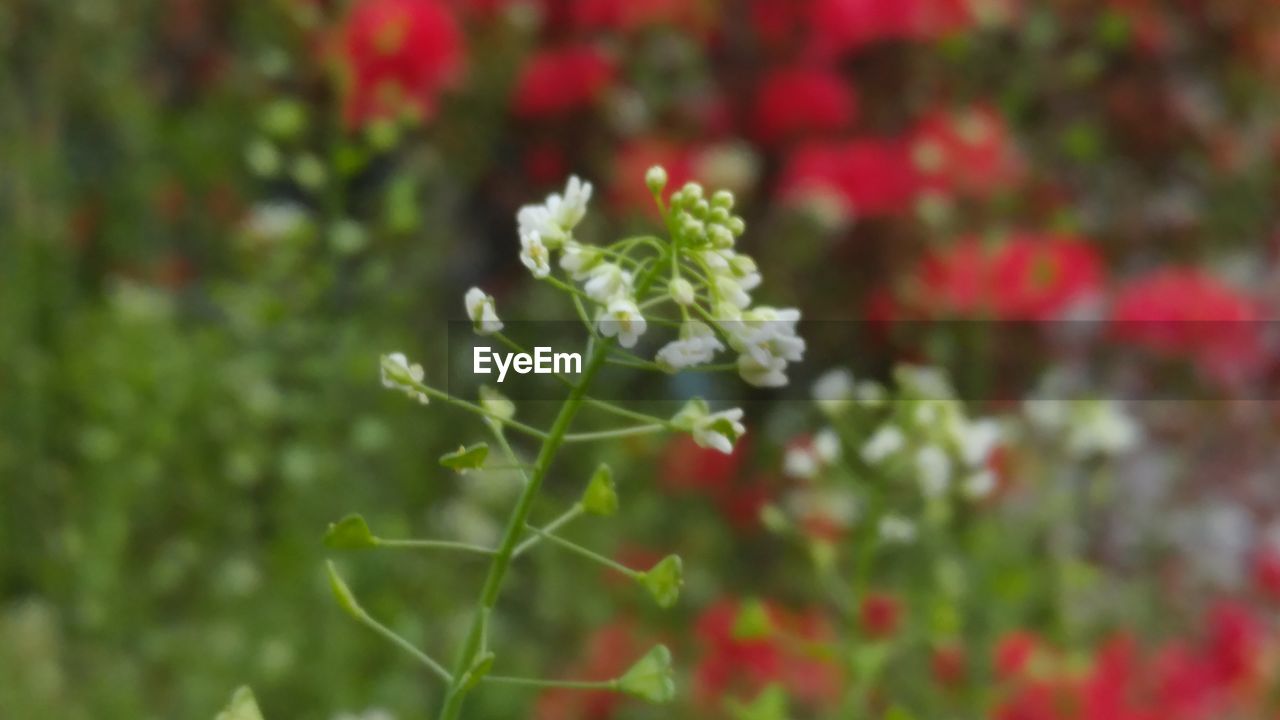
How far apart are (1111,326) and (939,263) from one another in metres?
0.35

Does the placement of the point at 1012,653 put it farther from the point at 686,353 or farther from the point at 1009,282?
the point at 686,353

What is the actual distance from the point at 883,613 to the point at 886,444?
1144mm

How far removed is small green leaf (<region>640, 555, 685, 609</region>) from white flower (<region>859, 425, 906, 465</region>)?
41 cm

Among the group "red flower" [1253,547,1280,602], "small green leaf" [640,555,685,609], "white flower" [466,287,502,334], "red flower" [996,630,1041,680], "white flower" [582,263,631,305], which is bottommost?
"small green leaf" [640,555,685,609]

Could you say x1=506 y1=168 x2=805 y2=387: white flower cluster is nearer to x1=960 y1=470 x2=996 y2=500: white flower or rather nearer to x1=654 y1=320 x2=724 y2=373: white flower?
x1=654 y1=320 x2=724 y2=373: white flower

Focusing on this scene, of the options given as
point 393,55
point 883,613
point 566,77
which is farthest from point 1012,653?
point 566,77

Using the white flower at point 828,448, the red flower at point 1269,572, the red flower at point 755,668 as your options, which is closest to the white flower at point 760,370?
the white flower at point 828,448

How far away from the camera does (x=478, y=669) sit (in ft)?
1.68

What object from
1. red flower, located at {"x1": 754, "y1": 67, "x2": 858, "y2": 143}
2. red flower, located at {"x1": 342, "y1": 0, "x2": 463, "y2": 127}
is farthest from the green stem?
red flower, located at {"x1": 754, "y1": 67, "x2": 858, "y2": 143}

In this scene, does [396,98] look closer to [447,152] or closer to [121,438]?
[121,438]

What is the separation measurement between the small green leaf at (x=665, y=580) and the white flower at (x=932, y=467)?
430 mm

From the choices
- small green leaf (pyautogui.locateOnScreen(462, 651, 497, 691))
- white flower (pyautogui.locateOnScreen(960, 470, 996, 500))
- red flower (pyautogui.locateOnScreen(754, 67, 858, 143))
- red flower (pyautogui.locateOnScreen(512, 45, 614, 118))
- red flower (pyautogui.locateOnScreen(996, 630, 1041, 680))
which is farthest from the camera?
red flower (pyautogui.locateOnScreen(512, 45, 614, 118))

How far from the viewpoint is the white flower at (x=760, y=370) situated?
1.74 ft

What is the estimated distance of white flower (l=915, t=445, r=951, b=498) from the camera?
954 mm
